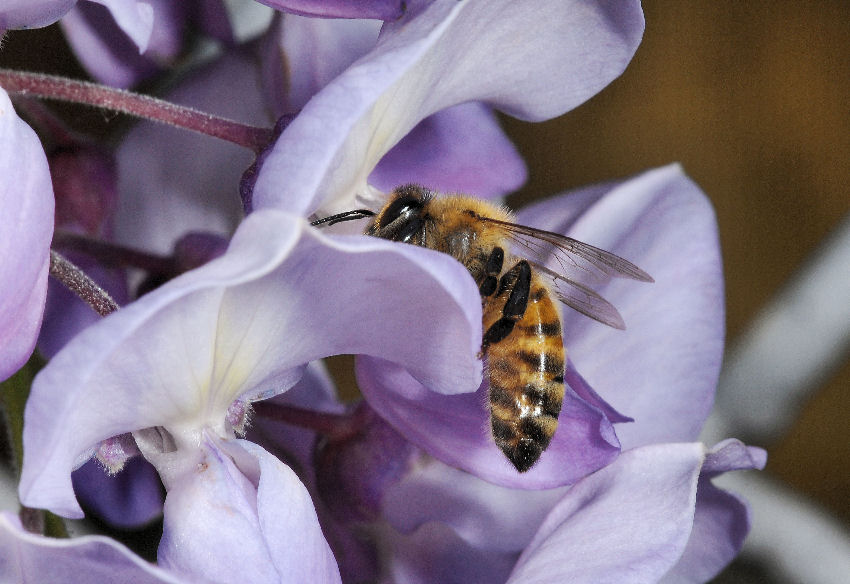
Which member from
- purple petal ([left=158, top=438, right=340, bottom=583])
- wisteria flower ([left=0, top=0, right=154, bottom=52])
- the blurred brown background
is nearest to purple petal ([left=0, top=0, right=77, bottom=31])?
wisteria flower ([left=0, top=0, right=154, bottom=52])

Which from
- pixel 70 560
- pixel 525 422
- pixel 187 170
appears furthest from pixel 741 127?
pixel 70 560

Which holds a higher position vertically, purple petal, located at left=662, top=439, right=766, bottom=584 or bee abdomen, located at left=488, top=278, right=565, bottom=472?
bee abdomen, located at left=488, top=278, right=565, bottom=472

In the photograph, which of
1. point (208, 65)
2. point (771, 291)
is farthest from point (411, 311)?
point (771, 291)

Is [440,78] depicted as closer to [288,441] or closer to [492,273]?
[492,273]

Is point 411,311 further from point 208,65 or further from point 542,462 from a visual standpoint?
point 208,65

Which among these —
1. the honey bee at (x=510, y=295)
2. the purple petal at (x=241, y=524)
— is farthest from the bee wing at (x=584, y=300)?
the purple petal at (x=241, y=524)

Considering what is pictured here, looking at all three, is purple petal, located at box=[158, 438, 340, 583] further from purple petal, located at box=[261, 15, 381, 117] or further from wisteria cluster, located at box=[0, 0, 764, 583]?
purple petal, located at box=[261, 15, 381, 117]
